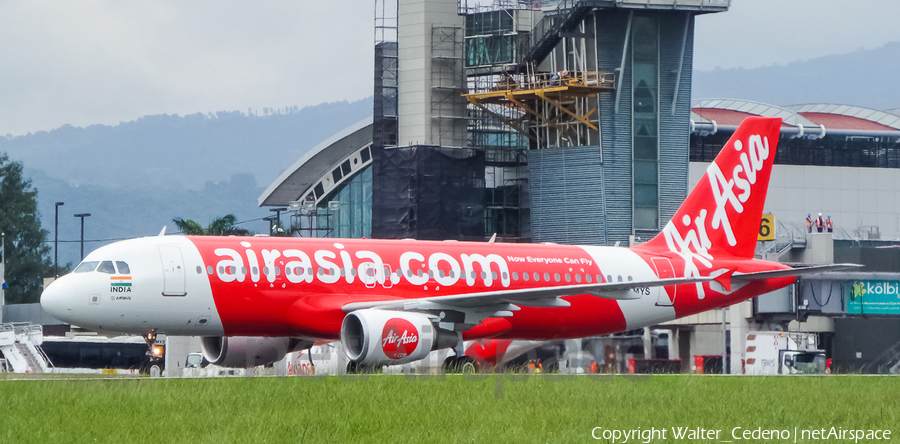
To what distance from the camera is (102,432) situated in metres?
12.6

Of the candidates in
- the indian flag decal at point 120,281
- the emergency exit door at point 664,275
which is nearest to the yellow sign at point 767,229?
the emergency exit door at point 664,275

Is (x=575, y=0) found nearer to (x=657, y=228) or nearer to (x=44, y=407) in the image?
(x=657, y=228)

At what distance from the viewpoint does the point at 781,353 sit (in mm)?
48156

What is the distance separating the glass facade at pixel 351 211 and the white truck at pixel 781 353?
42292 mm

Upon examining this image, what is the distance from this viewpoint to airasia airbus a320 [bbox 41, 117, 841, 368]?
82.5ft

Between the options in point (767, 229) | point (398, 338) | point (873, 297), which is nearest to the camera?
point (398, 338)

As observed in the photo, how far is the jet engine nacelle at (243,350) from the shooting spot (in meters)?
27.7

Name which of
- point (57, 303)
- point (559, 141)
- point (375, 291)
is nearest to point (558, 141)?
point (559, 141)

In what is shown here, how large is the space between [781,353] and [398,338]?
27.9 meters

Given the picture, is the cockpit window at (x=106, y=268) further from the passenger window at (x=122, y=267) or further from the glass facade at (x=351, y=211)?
the glass facade at (x=351, y=211)

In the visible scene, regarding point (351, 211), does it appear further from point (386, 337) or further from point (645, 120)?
point (386, 337)

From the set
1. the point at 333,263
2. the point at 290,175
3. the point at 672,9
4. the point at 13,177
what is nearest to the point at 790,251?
the point at 672,9

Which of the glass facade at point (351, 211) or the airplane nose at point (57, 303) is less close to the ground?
the glass facade at point (351, 211)

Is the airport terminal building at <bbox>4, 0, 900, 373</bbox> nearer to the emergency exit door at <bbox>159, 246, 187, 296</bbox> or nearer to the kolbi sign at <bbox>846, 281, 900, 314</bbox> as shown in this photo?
the kolbi sign at <bbox>846, 281, 900, 314</bbox>
